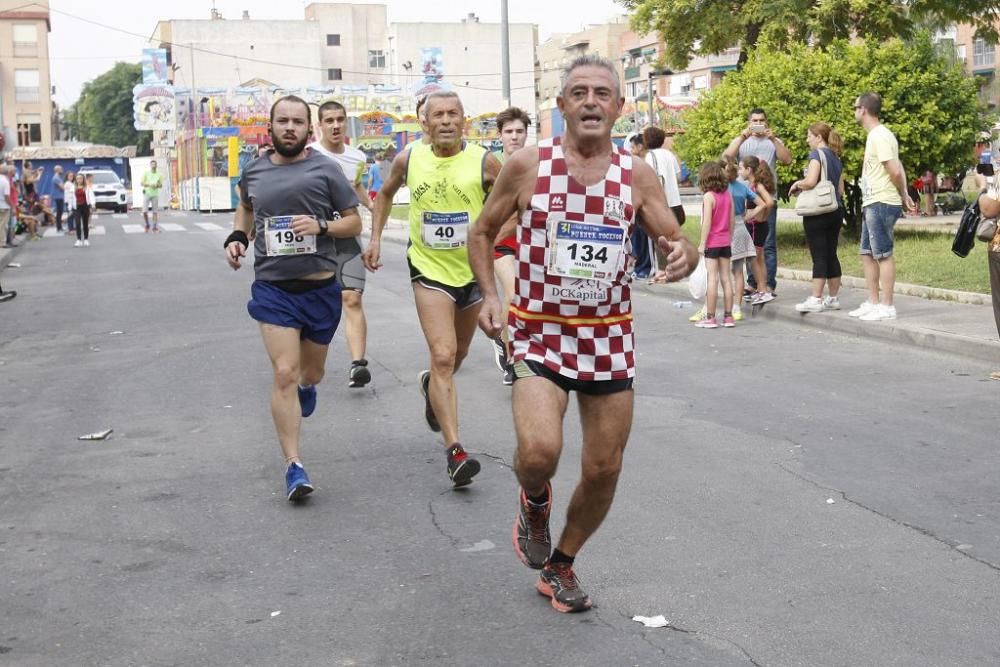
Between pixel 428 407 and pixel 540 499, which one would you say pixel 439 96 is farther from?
pixel 540 499

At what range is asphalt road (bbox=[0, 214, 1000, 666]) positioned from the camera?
4.50 m

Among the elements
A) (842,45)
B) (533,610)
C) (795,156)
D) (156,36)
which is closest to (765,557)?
(533,610)

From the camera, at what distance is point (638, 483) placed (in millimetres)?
6633

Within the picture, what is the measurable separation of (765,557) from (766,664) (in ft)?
3.89

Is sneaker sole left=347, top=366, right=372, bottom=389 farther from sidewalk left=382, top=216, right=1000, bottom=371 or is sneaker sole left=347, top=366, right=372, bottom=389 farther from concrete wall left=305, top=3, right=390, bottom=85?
concrete wall left=305, top=3, right=390, bottom=85

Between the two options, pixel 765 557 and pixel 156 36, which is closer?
pixel 765 557

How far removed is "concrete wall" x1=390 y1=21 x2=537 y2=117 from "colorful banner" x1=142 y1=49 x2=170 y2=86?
66.9ft

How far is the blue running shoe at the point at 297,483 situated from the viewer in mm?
6336

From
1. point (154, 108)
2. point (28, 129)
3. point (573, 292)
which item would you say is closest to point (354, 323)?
point (573, 292)

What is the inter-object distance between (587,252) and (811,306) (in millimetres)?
9031

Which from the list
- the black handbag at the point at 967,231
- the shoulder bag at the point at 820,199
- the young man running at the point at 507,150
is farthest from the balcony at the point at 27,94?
the black handbag at the point at 967,231

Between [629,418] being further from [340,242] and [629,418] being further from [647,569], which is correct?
[340,242]

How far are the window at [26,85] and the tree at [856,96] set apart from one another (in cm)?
9624

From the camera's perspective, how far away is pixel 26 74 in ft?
349
